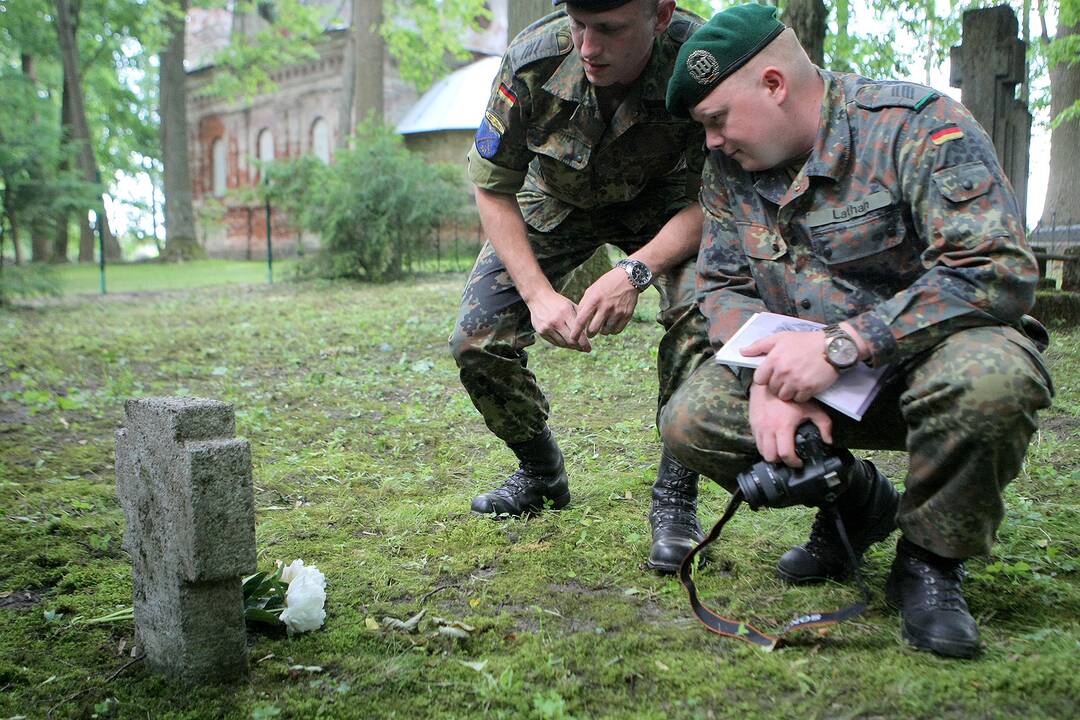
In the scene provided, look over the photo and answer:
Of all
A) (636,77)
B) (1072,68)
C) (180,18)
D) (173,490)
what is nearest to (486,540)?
(173,490)

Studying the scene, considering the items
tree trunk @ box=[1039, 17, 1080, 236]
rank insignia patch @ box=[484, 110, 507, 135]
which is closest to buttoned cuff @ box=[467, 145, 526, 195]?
rank insignia patch @ box=[484, 110, 507, 135]

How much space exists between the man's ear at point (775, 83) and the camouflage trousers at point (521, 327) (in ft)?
2.35

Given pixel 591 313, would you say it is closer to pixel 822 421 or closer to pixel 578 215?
pixel 578 215

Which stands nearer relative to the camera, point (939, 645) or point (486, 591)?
point (939, 645)

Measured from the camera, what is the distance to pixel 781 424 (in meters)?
2.24

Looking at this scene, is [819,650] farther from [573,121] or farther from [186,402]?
[573,121]

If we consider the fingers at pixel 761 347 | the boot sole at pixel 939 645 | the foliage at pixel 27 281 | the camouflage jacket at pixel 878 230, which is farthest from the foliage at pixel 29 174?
the boot sole at pixel 939 645

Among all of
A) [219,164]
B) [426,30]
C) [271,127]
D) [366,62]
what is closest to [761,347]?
[366,62]

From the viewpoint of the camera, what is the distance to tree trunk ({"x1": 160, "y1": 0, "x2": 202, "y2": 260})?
23.1 m

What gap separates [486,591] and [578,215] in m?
1.33

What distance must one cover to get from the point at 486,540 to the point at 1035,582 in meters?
1.63

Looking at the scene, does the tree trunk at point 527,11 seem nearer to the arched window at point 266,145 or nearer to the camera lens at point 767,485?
the camera lens at point 767,485

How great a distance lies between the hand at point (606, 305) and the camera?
2.83 meters

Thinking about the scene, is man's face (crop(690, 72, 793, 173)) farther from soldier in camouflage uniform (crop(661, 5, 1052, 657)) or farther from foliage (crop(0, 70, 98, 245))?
foliage (crop(0, 70, 98, 245))
